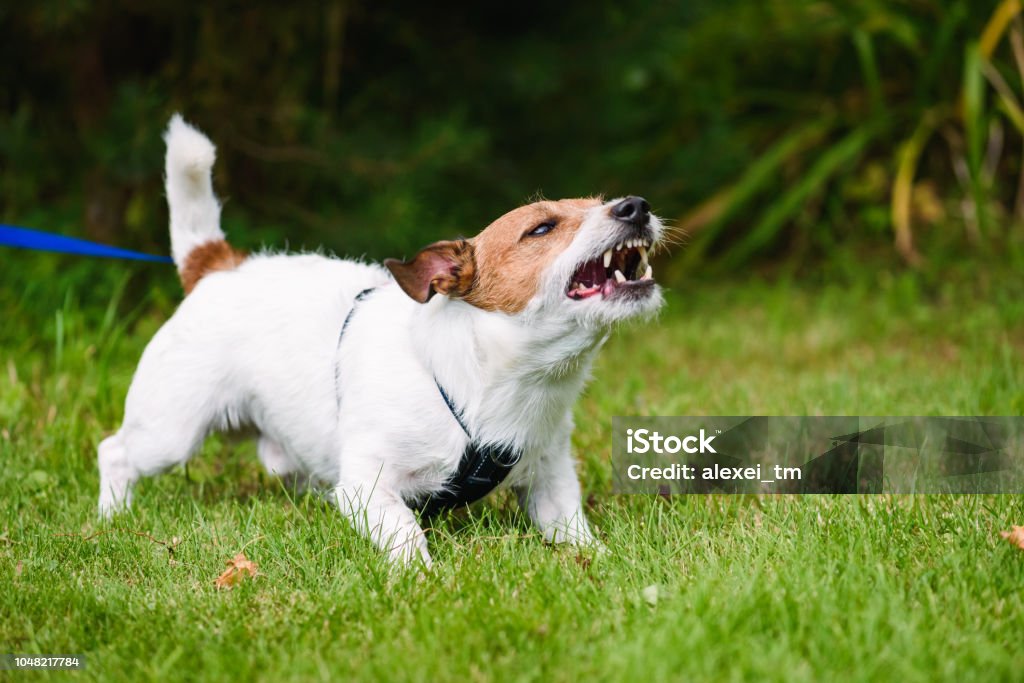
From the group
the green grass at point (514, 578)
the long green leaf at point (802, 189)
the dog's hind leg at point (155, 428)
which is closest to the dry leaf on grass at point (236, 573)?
the green grass at point (514, 578)

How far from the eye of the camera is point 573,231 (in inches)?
116

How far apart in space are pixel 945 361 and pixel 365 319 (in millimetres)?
3302

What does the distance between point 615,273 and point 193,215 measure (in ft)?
5.46

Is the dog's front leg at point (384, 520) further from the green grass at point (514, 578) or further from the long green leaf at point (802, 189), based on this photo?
the long green leaf at point (802, 189)

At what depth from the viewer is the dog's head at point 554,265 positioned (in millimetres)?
2820

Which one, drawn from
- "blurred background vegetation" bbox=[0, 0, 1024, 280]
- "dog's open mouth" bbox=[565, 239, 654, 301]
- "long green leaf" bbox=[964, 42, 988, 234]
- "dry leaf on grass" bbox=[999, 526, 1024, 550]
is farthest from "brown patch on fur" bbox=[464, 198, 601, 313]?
"long green leaf" bbox=[964, 42, 988, 234]

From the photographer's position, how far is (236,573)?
2.66 m

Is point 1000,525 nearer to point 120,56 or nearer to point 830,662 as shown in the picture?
point 830,662

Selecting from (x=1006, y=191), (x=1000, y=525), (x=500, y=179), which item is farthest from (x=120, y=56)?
(x=1006, y=191)

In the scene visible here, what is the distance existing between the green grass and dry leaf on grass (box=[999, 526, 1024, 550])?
29 mm

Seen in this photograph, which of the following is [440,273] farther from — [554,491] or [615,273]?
[554,491]

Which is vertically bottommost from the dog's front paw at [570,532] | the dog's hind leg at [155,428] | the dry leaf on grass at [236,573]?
the dog's front paw at [570,532]

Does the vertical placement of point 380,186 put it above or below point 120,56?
below

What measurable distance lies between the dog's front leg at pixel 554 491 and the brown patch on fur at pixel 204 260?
138 cm
